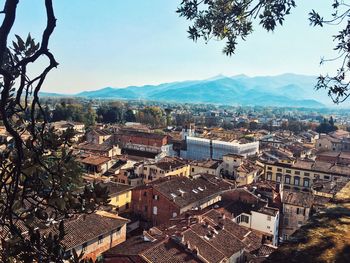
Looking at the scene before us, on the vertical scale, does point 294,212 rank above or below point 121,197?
below

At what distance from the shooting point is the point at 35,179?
8.81 ft

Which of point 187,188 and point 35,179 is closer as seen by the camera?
point 35,179

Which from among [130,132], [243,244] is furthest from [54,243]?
[130,132]

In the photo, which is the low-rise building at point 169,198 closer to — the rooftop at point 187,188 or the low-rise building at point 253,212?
the rooftop at point 187,188

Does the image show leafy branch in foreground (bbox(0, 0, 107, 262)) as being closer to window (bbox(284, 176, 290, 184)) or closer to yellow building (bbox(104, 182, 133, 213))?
yellow building (bbox(104, 182, 133, 213))

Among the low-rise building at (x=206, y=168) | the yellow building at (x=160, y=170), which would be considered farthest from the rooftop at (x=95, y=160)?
the low-rise building at (x=206, y=168)

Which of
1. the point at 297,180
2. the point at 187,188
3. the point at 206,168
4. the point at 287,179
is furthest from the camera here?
the point at 287,179

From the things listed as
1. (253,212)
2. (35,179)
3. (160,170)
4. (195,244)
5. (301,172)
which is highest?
(35,179)

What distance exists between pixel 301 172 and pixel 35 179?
3677 cm

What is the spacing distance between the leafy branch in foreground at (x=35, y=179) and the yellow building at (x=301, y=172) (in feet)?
117

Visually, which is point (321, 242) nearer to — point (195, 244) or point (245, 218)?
point (195, 244)

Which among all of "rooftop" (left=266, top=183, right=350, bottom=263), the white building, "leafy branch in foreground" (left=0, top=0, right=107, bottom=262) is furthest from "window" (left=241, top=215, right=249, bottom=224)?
the white building

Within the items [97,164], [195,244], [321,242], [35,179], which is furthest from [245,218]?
[35,179]

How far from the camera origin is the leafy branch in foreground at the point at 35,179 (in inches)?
86.4
